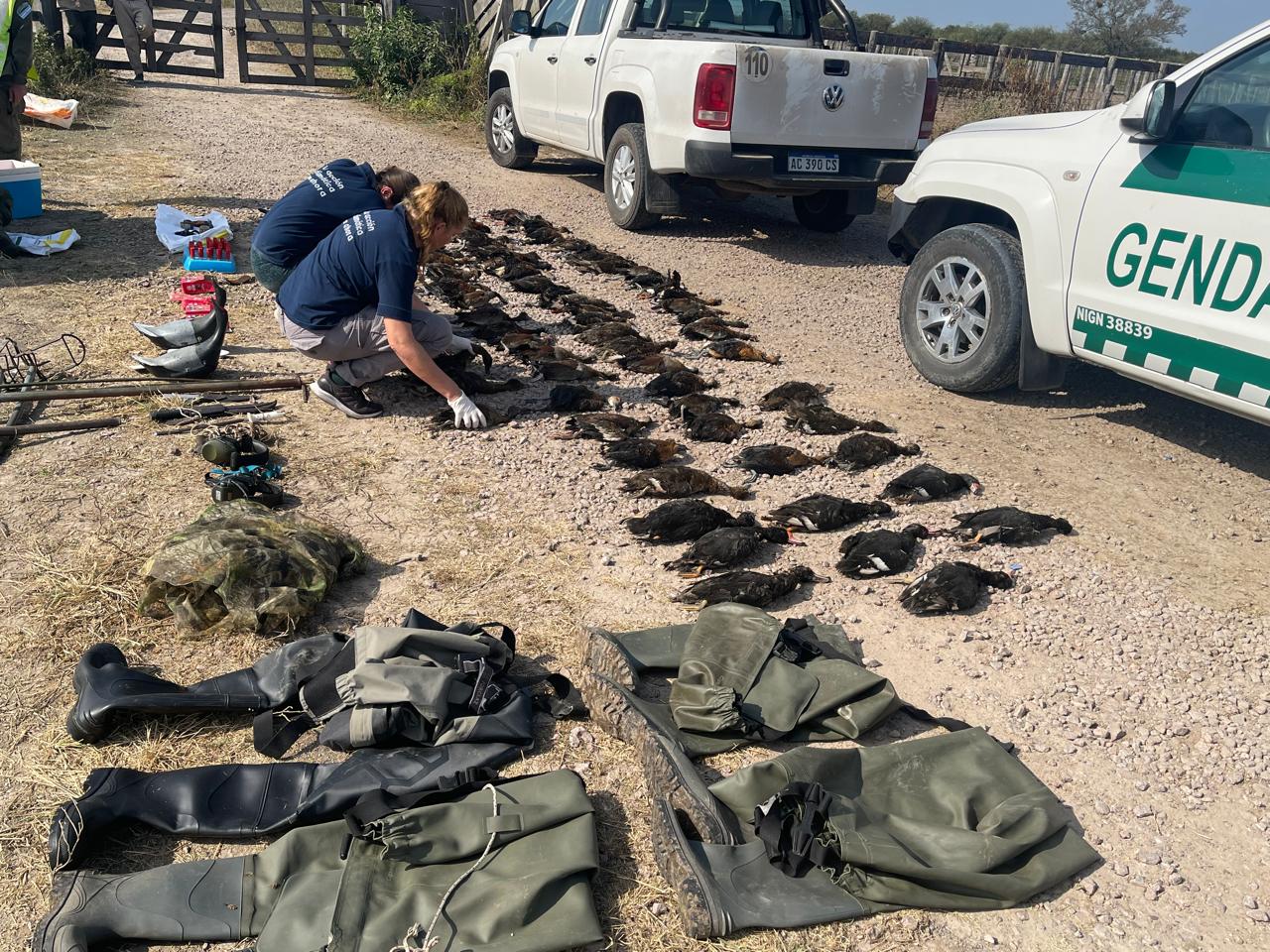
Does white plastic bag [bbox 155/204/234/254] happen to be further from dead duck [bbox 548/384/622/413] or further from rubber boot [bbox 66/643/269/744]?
rubber boot [bbox 66/643/269/744]

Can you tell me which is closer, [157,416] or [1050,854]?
[1050,854]

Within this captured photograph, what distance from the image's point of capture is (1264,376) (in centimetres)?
482

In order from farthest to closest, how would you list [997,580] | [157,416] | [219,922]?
1. [157,416]
2. [997,580]
3. [219,922]

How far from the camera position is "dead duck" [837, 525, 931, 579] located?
4.75m

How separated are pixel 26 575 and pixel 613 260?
247 inches

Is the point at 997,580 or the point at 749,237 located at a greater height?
the point at 749,237

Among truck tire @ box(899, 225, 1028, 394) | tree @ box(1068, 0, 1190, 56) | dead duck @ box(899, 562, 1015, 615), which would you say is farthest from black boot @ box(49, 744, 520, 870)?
tree @ box(1068, 0, 1190, 56)

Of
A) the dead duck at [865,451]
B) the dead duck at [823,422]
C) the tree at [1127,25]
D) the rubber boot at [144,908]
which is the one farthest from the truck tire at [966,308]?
the tree at [1127,25]

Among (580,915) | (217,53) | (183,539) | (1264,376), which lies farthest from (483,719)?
(217,53)

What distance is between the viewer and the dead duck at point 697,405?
255 inches

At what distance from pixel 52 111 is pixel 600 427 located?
1279 centimetres

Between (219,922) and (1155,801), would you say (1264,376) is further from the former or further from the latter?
(219,922)

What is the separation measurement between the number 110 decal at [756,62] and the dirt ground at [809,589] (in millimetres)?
2331

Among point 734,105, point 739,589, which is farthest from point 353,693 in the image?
point 734,105
